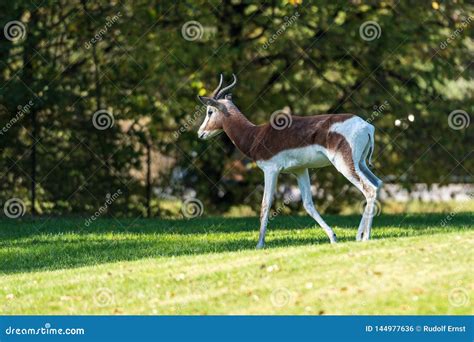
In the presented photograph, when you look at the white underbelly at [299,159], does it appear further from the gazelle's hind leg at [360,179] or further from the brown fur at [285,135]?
the gazelle's hind leg at [360,179]

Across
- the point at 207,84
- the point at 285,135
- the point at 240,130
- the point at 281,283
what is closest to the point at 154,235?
the point at 240,130

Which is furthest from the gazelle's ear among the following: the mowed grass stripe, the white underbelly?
the mowed grass stripe

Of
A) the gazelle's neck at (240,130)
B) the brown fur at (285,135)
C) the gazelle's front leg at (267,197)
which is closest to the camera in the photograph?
the brown fur at (285,135)

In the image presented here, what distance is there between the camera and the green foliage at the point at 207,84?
70.0ft

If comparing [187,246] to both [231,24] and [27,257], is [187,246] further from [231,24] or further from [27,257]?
[231,24]

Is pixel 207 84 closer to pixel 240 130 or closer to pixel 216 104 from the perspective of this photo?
pixel 216 104

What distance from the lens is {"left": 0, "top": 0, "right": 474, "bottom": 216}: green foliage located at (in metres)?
21.3

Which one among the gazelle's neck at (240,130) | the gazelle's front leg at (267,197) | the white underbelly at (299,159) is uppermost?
the gazelle's neck at (240,130)

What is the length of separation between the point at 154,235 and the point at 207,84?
5366mm

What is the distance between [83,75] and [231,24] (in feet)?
9.47

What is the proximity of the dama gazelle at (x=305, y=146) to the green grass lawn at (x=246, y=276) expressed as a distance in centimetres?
63

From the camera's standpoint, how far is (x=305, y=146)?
14.3 meters

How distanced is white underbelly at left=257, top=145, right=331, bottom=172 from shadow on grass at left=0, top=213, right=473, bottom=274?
1.01 m

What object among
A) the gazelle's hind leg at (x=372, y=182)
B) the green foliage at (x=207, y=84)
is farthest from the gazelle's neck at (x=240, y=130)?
the green foliage at (x=207, y=84)
